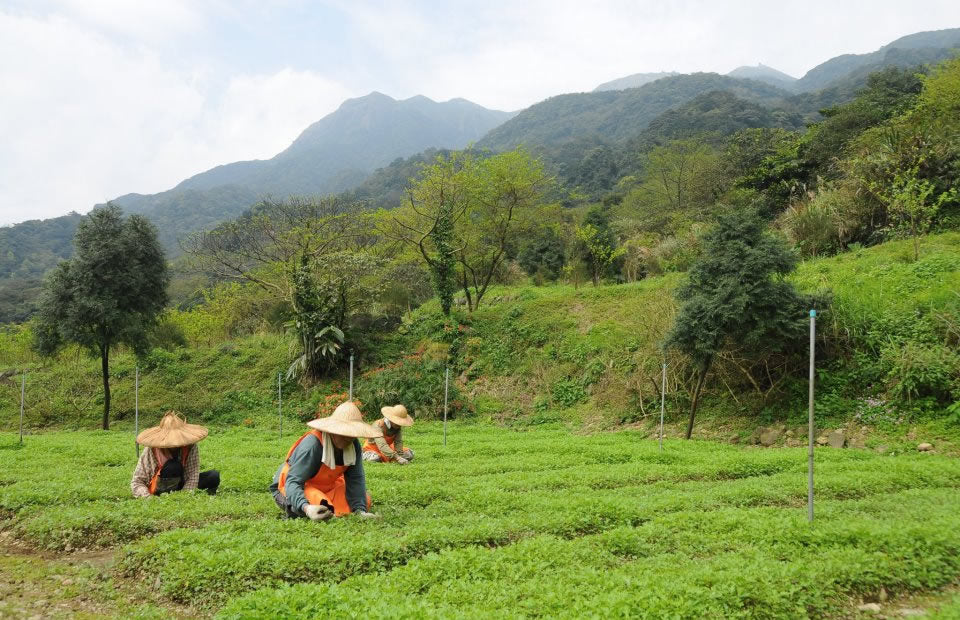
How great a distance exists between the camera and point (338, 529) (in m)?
6.30

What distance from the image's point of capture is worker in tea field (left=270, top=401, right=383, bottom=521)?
662cm

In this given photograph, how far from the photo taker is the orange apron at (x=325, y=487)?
6812 millimetres

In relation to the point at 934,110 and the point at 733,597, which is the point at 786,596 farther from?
the point at 934,110

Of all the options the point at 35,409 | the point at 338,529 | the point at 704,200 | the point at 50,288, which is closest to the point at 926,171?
the point at 704,200

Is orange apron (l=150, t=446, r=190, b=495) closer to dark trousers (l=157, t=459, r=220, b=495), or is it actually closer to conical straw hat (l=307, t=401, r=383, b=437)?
dark trousers (l=157, t=459, r=220, b=495)

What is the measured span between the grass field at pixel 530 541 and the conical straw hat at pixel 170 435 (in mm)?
822

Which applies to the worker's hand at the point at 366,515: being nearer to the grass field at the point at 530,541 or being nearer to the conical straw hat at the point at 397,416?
the grass field at the point at 530,541

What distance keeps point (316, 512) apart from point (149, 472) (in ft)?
12.0

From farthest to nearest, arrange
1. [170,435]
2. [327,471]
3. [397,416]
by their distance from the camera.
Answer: [397,416] → [170,435] → [327,471]

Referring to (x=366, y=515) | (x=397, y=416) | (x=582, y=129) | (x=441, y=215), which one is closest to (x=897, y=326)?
(x=397, y=416)

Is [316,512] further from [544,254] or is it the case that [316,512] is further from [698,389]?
[544,254]

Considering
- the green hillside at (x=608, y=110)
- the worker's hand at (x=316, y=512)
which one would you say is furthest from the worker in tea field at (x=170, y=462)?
the green hillside at (x=608, y=110)

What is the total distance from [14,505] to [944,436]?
692 inches

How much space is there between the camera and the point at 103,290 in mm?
22141
